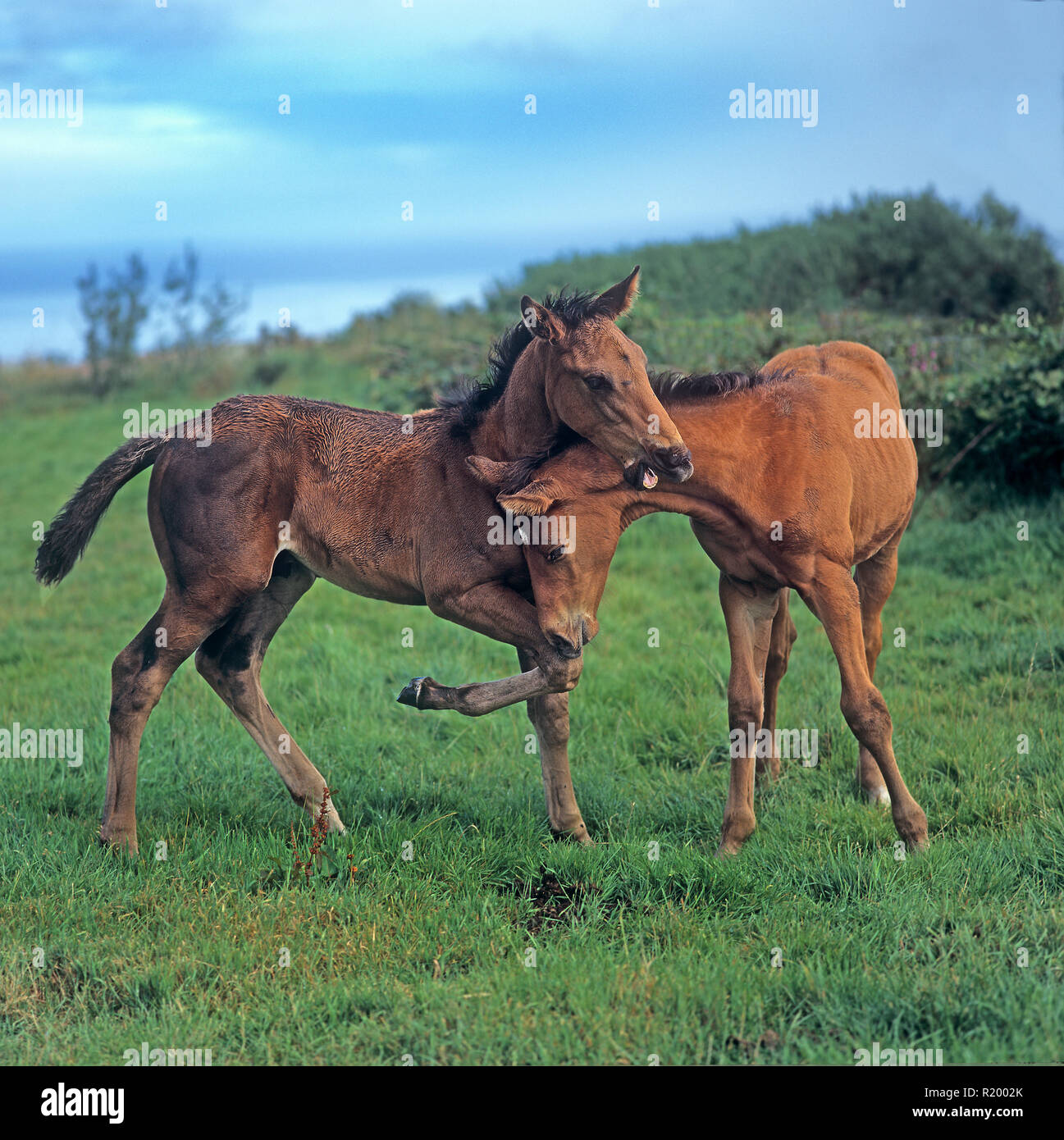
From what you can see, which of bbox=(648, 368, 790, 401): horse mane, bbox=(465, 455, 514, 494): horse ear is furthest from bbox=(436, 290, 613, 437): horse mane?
bbox=(648, 368, 790, 401): horse mane

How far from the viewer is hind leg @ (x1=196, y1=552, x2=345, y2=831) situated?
18.6 ft

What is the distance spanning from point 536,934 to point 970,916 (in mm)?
1734

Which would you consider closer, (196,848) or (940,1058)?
(940,1058)

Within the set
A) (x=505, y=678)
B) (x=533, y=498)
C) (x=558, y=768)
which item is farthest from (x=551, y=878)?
(x=533, y=498)

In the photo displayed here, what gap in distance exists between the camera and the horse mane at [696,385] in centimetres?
488

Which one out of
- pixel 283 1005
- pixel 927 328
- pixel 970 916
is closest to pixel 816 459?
pixel 970 916

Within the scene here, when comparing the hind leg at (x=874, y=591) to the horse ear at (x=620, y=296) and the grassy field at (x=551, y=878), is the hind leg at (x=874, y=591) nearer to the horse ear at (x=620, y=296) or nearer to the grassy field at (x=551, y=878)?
the grassy field at (x=551, y=878)

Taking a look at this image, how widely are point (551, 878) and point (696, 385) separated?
2341 mm

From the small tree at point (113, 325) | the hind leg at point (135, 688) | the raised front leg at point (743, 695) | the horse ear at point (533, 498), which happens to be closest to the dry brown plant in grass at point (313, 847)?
the hind leg at point (135, 688)

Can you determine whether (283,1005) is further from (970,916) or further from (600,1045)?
(970,916)

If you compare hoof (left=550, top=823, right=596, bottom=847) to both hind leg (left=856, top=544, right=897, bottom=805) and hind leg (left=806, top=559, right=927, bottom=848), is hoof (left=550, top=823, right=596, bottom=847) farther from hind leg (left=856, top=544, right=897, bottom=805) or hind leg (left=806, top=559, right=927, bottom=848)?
hind leg (left=856, top=544, right=897, bottom=805)

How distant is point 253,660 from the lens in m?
5.73

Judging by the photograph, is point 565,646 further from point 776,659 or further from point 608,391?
point 776,659

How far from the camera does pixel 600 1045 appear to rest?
357cm
